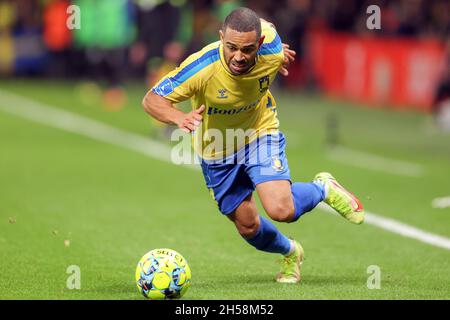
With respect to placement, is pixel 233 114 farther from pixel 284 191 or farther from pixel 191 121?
pixel 191 121

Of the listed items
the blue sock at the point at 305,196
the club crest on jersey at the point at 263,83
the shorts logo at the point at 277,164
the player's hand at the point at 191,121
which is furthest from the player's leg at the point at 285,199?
the player's hand at the point at 191,121

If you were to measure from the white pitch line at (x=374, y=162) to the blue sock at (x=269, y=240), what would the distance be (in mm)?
7590

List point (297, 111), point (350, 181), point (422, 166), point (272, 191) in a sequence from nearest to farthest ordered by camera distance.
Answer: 1. point (272, 191)
2. point (350, 181)
3. point (422, 166)
4. point (297, 111)

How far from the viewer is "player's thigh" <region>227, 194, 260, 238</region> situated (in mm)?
9414

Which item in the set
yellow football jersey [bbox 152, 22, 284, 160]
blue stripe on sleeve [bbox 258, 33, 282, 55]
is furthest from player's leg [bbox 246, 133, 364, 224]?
blue stripe on sleeve [bbox 258, 33, 282, 55]

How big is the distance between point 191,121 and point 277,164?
1141mm

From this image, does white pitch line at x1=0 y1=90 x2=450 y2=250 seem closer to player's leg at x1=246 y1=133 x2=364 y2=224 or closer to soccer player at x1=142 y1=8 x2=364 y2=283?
player's leg at x1=246 y1=133 x2=364 y2=224

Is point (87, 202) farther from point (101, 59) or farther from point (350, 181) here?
point (101, 59)

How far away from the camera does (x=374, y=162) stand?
1833 centimetres

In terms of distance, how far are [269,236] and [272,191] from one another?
45cm

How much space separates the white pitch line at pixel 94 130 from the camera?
1272 centimetres

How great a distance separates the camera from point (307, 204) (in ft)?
30.6
